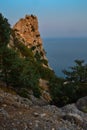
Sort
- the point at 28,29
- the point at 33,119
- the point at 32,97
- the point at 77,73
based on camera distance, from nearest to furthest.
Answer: the point at 33,119 < the point at 32,97 < the point at 77,73 < the point at 28,29

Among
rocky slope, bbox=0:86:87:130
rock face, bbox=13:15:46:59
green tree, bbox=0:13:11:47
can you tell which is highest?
rock face, bbox=13:15:46:59

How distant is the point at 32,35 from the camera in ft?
378

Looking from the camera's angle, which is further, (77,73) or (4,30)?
(4,30)

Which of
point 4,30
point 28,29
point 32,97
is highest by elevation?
point 28,29

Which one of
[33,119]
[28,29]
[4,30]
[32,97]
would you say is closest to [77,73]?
[4,30]

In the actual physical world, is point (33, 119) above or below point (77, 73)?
below

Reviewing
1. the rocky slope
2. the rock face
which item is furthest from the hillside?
the rock face

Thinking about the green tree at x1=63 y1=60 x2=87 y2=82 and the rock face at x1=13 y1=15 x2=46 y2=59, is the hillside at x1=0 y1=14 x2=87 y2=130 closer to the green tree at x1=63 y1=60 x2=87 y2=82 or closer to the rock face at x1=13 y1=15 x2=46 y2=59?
the green tree at x1=63 y1=60 x2=87 y2=82

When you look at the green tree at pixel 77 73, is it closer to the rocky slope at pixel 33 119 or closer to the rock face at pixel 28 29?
the rocky slope at pixel 33 119

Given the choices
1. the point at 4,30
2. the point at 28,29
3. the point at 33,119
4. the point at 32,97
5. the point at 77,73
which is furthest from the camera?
the point at 28,29

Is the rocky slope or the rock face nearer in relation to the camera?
the rocky slope

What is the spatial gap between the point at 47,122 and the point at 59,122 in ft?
3.25

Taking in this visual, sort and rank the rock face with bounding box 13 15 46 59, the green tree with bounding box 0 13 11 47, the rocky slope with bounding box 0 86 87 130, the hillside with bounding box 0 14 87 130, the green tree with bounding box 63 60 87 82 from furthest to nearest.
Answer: the rock face with bounding box 13 15 46 59 < the green tree with bounding box 0 13 11 47 < the green tree with bounding box 63 60 87 82 < the hillside with bounding box 0 14 87 130 < the rocky slope with bounding box 0 86 87 130

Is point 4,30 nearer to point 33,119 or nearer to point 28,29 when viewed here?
point 33,119
